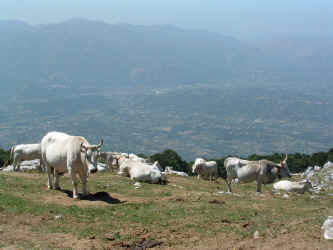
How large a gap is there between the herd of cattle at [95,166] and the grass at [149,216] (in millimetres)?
1369

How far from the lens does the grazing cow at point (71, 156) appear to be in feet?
64.8

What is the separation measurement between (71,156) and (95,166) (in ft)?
5.60

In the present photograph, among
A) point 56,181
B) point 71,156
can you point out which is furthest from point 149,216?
point 56,181

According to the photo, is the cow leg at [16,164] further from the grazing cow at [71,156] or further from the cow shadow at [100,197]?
the cow shadow at [100,197]

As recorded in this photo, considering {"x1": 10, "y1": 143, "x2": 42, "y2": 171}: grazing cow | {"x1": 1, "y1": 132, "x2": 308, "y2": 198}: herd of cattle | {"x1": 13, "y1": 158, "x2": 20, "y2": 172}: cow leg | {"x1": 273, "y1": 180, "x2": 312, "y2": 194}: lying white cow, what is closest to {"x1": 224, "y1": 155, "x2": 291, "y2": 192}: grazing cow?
{"x1": 1, "y1": 132, "x2": 308, "y2": 198}: herd of cattle

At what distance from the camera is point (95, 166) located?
19516 mm

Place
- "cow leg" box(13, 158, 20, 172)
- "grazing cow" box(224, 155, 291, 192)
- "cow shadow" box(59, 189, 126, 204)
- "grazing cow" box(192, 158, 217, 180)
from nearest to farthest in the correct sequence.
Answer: "cow shadow" box(59, 189, 126, 204) < "grazing cow" box(224, 155, 291, 192) < "cow leg" box(13, 158, 20, 172) < "grazing cow" box(192, 158, 217, 180)

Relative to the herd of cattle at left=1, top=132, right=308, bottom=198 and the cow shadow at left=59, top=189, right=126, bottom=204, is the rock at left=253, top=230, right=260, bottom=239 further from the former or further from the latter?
the herd of cattle at left=1, top=132, right=308, bottom=198

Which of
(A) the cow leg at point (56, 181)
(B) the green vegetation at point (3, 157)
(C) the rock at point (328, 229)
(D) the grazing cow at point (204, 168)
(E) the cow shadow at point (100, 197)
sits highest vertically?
(C) the rock at point (328, 229)

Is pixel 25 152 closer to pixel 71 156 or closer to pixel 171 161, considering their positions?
pixel 71 156

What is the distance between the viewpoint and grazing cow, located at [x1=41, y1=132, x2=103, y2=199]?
64.8 feet

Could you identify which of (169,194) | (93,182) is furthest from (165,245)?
(93,182)

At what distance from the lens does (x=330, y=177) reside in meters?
40.5

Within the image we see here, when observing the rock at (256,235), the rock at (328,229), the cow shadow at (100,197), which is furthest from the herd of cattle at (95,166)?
the rock at (328,229)
